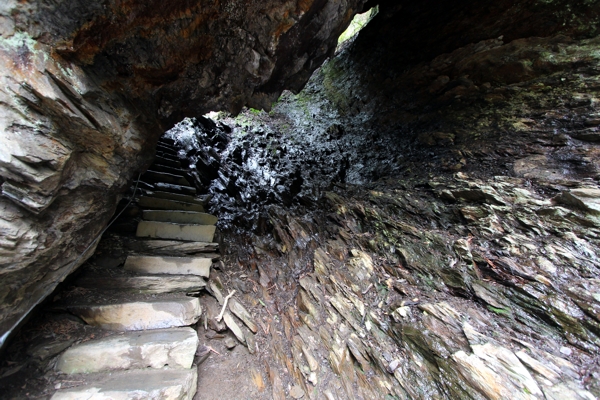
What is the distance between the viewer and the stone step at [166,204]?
6.14 m

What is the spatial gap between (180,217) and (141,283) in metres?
2.03

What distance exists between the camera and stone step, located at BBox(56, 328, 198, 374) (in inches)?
131

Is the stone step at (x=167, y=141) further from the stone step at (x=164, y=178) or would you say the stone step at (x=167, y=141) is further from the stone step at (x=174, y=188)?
the stone step at (x=174, y=188)

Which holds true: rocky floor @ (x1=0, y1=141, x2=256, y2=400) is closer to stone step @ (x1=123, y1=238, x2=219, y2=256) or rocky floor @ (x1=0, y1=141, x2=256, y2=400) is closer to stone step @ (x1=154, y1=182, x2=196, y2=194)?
stone step @ (x1=123, y1=238, x2=219, y2=256)

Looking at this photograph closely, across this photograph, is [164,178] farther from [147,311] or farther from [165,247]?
[147,311]

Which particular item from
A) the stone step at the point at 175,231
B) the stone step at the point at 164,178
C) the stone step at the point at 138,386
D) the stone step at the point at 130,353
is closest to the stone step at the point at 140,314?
the stone step at the point at 130,353

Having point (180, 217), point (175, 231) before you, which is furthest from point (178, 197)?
point (175, 231)

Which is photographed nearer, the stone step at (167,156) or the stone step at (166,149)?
the stone step at (167,156)

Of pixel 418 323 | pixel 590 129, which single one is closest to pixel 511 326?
pixel 418 323

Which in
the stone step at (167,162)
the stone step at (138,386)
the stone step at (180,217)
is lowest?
the stone step at (138,386)

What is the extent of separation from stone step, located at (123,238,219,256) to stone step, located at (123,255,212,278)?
0.95ft

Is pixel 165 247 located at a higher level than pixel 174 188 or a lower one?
lower

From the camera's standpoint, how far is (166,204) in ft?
21.1

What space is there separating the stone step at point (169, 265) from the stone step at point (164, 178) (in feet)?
10.0
